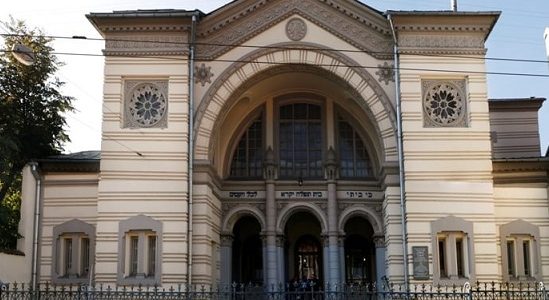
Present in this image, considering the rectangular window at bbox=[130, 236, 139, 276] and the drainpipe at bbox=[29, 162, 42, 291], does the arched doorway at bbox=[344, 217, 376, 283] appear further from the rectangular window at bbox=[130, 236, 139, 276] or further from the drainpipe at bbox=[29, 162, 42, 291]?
the drainpipe at bbox=[29, 162, 42, 291]

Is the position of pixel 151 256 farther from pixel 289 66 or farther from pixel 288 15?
pixel 288 15

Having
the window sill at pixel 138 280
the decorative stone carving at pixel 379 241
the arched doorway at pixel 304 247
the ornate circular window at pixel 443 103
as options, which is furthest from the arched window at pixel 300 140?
the window sill at pixel 138 280

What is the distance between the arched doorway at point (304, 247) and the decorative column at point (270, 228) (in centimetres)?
245

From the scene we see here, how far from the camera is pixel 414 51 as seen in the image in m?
26.3

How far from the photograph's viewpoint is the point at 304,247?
3183cm

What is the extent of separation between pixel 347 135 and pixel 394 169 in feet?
14.8

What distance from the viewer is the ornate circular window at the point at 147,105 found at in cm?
2622

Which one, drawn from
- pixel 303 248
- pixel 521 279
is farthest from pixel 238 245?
pixel 521 279

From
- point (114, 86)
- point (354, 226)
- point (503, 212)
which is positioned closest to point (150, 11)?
point (114, 86)

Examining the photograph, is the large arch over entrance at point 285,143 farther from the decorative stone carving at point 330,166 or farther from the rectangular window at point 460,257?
the rectangular window at point 460,257

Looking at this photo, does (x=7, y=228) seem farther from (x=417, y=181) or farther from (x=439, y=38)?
(x=439, y=38)

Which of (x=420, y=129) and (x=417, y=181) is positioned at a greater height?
(x=420, y=129)

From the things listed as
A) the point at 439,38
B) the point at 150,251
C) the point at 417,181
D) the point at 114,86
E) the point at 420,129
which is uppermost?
the point at 439,38

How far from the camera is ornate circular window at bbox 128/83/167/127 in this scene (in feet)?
86.0
